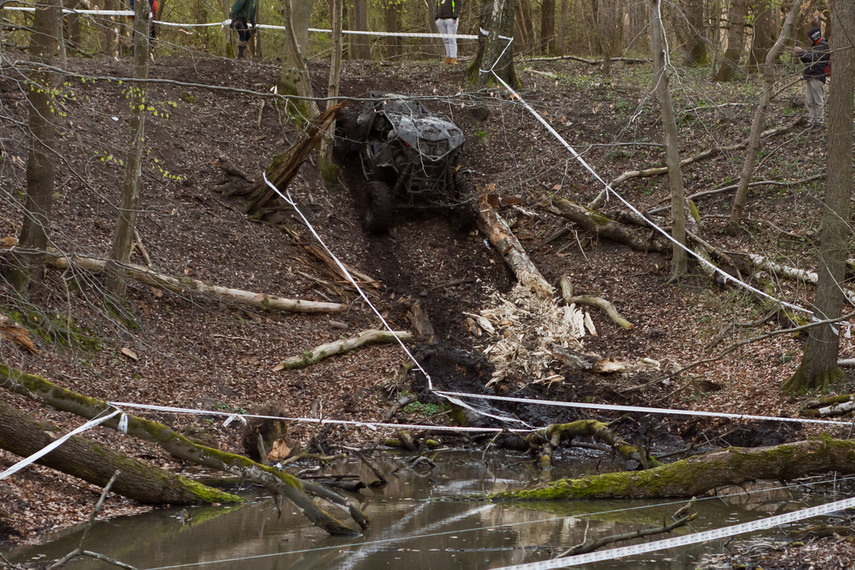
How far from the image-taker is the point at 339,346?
10.9 meters

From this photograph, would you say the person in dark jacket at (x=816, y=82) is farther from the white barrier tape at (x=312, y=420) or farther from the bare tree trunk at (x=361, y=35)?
the bare tree trunk at (x=361, y=35)

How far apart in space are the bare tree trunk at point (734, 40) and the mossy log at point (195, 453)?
45.5 ft

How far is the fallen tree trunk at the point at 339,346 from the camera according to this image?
10344mm

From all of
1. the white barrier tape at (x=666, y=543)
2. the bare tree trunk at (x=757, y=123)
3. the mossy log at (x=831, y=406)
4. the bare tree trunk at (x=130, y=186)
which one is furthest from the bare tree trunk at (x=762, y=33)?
the white barrier tape at (x=666, y=543)

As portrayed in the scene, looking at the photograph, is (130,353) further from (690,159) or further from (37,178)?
(690,159)


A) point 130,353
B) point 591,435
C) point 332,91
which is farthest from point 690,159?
point 130,353

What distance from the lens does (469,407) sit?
31.3 ft

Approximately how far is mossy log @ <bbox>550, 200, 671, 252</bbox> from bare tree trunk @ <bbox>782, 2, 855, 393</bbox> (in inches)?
169

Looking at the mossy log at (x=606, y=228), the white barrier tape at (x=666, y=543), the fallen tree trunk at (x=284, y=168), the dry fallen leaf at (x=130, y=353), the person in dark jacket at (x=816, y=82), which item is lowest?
the dry fallen leaf at (x=130, y=353)

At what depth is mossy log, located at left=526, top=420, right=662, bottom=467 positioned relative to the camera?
768 cm

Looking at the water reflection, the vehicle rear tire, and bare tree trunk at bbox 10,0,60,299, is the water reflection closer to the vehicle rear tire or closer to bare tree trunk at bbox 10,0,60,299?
bare tree trunk at bbox 10,0,60,299

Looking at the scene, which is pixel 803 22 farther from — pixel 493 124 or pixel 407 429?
pixel 407 429

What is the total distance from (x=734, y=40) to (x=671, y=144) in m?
11.0

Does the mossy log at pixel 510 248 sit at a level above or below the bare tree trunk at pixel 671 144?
below
